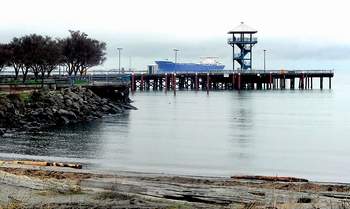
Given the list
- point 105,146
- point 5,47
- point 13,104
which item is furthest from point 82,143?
point 5,47

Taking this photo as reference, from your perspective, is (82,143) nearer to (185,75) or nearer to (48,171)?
(48,171)

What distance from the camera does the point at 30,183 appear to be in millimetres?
16156

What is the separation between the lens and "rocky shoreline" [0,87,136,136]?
149ft

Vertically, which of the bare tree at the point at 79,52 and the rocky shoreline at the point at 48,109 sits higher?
the bare tree at the point at 79,52

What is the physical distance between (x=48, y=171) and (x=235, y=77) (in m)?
122

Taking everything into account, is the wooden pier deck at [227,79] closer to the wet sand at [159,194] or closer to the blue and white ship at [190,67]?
the blue and white ship at [190,67]

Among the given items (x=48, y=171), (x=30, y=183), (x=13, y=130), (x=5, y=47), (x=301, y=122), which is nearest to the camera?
(x=30, y=183)

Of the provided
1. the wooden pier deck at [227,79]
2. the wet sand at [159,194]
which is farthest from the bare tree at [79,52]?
the wet sand at [159,194]

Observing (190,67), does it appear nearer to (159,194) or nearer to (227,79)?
(227,79)

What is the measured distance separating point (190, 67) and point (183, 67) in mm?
3203

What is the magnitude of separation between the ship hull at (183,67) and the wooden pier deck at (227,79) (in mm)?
5544

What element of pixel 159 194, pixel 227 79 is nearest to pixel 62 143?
pixel 159 194

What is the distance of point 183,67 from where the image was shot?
16688 centimetres

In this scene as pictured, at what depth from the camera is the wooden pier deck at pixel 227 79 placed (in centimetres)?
14025
